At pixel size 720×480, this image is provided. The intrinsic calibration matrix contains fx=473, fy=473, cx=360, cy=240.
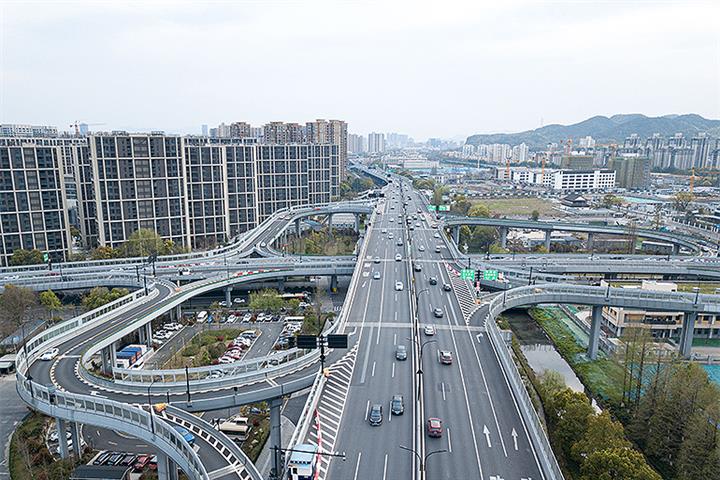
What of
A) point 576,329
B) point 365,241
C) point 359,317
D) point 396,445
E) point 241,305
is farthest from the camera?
point 365,241

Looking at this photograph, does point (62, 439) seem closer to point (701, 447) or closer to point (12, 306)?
point (12, 306)

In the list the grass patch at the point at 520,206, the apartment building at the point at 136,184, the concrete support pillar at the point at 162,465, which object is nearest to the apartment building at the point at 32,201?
the apartment building at the point at 136,184

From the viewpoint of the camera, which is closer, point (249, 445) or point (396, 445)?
point (396, 445)

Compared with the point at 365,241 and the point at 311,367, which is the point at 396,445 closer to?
the point at 311,367

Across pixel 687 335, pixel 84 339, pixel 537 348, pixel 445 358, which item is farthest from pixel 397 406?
pixel 687 335

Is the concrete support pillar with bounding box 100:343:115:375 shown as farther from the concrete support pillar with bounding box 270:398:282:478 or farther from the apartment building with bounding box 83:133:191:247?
the apartment building with bounding box 83:133:191:247

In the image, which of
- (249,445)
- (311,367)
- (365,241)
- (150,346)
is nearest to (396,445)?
(311,367)

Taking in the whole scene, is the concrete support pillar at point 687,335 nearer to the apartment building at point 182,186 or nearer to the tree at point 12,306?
the tree at point 12,306

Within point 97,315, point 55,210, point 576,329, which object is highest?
point 55,210

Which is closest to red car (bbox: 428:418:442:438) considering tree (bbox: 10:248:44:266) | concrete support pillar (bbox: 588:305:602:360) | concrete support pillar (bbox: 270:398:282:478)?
concrete support pillar (bbox: 270:398:282:478)
